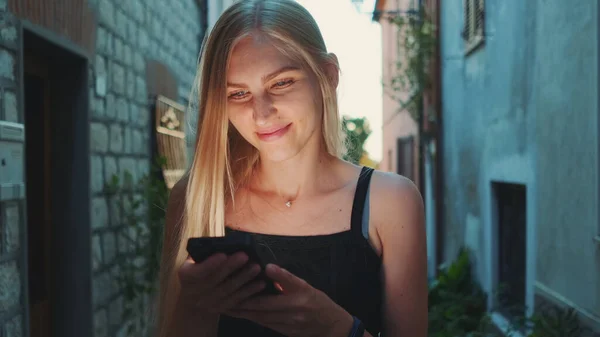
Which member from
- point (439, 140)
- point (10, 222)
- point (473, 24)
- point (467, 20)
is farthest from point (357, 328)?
point (439, 140)

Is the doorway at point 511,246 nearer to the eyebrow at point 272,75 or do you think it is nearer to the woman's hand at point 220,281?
the eyebrow at point 272,75

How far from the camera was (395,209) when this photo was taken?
178 cm

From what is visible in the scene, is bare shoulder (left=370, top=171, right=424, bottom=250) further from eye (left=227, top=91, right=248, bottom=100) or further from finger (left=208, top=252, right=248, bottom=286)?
finger (left=208, top=252, right=248, bottom=286)

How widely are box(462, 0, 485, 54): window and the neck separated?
4819 millimetres

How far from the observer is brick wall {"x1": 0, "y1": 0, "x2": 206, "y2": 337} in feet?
9.55

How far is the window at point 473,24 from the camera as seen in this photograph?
21.6ft

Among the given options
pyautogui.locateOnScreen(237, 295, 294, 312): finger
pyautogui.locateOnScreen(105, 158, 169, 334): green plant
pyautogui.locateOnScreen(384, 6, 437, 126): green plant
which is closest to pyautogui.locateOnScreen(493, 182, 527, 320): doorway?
pyautogui.locateOnScreen(105, 158, 169, 334): green plant

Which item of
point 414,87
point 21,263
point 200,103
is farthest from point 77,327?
point 414,87

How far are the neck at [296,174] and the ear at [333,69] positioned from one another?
18cm

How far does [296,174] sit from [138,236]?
3204 millimetres

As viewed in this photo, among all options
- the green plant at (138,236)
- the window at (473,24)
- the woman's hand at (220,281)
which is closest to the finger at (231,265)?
the woman's hand at (220,281)

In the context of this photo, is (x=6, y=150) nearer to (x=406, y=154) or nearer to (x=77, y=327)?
(x=77, y=327)

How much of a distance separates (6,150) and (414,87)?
7.62 meters

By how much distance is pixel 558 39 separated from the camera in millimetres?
4203
